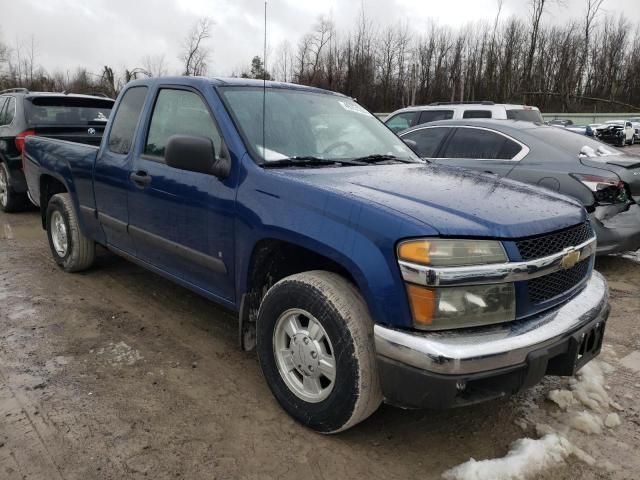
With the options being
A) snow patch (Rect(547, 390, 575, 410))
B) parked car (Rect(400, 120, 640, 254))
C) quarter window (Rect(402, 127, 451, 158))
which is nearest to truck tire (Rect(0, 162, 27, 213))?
quarter window (Rect(402, 127, 451, 158))

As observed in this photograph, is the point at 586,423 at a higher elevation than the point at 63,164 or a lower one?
lower

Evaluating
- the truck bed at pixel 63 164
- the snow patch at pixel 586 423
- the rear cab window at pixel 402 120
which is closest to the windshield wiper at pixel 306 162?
the snow patch at pixel 586 423

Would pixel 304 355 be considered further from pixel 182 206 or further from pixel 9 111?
pixel 9 111

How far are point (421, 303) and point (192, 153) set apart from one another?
1.51 metres

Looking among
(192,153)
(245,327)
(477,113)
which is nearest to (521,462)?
(245,327)

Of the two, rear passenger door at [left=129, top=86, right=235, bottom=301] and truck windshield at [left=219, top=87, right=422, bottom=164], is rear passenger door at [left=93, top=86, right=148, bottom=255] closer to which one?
rear passenger door at [left=129, top=86, right=235, bottom=301]

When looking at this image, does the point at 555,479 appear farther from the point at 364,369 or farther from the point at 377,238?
the point at 377,238

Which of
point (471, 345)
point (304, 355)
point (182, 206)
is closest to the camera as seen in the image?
point (471, 345)

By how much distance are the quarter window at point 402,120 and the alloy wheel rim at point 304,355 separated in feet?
25.6

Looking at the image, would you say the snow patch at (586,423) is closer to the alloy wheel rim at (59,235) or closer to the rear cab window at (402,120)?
the alloy wheel rim at (59,235)

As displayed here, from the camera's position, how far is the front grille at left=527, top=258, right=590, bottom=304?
2.36 metres

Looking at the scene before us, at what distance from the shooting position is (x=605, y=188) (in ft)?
16.1

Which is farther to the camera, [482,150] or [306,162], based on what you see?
[482,150]

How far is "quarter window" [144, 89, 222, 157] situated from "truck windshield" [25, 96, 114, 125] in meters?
4.45
